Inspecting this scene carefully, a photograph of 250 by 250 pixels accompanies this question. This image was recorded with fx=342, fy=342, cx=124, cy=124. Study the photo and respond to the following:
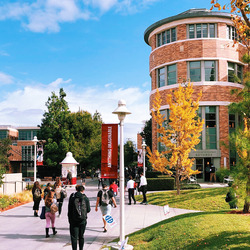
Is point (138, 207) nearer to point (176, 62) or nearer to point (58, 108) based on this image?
point (176, 62)

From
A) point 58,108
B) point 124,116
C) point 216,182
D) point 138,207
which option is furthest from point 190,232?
point 58,108

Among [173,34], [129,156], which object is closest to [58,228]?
[173,34]

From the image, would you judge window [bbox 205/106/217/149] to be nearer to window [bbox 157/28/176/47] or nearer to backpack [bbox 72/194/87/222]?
window [bbox 157/28/176/47]

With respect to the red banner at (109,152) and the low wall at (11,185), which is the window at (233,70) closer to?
the low wall at (11,185)

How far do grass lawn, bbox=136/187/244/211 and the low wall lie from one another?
9571 millimetres

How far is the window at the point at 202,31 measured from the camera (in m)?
34.8

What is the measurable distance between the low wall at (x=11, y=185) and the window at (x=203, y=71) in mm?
19493

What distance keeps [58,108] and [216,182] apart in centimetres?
2453

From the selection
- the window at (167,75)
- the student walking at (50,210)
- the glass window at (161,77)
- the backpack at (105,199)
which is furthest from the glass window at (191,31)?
the student walking at (50,210)

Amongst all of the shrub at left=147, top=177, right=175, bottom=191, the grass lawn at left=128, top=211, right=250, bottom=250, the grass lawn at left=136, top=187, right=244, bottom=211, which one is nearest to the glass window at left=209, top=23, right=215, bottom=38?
the shrub at left=147, top=177, right=175, bottom=191

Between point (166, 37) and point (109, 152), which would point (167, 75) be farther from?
point (109, 152)

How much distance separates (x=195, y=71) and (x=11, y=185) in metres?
20.8

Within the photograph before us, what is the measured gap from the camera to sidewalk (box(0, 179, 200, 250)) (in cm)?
1067

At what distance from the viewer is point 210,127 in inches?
1364
